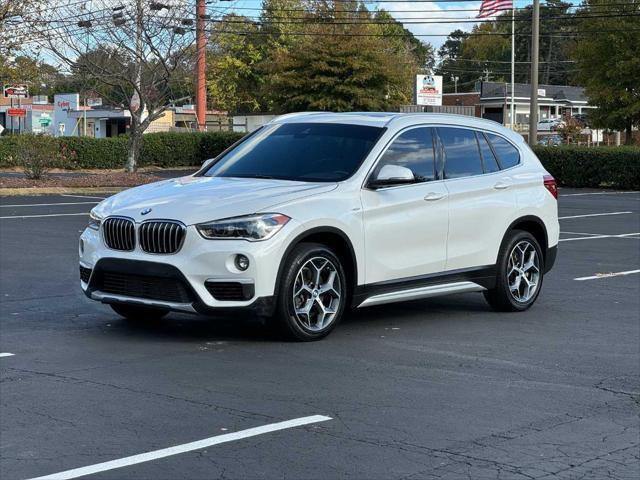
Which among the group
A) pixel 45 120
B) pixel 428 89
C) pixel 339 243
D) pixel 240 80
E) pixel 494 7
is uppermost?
pixel 494 7

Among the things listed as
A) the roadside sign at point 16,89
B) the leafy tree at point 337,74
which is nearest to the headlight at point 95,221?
the roadside sign at point 16,89

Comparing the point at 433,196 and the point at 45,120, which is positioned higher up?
the point at 45,120

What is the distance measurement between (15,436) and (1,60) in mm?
28676

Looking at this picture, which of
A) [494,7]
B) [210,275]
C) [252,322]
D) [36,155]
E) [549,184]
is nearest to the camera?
[210,275]

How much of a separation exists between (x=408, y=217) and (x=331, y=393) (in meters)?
2.73

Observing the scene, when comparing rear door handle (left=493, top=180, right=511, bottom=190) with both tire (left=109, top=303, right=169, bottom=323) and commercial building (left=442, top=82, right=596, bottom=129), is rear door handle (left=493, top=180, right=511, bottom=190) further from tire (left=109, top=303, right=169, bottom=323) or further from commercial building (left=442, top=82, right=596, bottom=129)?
commercial building (left=442, top=82, right=596, bottom=129)

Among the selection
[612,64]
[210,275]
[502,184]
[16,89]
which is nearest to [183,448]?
[210,275]

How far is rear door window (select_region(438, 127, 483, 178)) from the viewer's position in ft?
32.2

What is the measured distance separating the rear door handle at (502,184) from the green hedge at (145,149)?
33.6 meters

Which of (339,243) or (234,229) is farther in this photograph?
(339,243)

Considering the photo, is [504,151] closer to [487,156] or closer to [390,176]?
[487,156]

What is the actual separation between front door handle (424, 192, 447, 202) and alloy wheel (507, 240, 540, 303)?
1147mm

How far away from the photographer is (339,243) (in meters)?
8.74

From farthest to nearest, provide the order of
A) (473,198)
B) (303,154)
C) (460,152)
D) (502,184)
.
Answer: (502,184)
(460,152)
(473,198)
(303,154)
